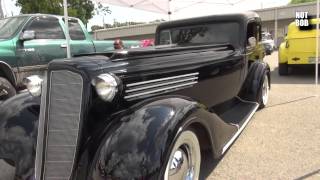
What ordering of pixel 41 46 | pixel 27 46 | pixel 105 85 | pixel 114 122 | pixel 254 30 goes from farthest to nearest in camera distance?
pixel 41 46
pixel 27 46
pixel 254 30
pixel 114 122
pixel 105 85

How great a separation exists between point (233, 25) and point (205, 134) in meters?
2.88

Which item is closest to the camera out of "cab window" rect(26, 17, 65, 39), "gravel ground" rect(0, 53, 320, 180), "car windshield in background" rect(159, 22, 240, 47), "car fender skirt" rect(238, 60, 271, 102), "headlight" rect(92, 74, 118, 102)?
"headlight" rect(92, 74, 118, 102)

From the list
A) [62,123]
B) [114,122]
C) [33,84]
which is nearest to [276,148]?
[114,122]

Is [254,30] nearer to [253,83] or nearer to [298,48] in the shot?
[253,83]

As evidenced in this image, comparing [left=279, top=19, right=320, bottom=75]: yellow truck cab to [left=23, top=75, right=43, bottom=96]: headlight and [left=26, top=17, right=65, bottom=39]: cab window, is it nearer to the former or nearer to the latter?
[left=26, top=17, right=65, bottom=39]: cab window

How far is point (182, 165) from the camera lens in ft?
11.1

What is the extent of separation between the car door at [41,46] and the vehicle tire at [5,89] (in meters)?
0.72

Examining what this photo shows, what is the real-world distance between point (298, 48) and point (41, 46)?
24.1 ft

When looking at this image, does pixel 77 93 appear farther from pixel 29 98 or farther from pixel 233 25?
pixel 233 25

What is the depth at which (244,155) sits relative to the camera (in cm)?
472

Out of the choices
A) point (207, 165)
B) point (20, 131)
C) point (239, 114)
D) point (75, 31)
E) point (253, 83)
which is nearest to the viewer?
point (20, 131)

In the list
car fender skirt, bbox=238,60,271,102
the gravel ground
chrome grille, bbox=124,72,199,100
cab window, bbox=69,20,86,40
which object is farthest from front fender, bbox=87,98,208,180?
cab window, bbox=69,20,86,40

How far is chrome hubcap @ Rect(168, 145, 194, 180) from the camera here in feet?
10.6

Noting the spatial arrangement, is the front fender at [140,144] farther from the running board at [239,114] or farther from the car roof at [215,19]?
the car roof at [215,19]
